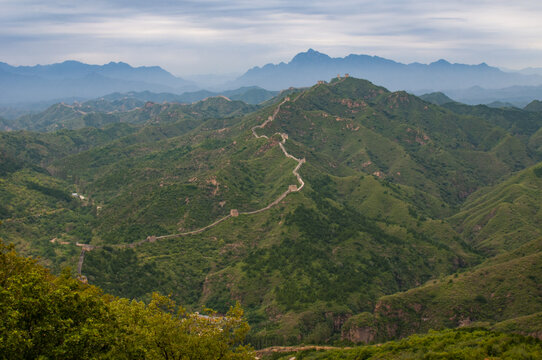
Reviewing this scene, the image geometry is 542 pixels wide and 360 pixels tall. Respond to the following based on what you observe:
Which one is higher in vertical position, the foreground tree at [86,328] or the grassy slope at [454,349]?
the foreground tree at [86,328]

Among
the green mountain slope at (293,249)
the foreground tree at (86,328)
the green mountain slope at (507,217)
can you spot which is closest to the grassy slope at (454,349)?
the foreground tree at (86,328)

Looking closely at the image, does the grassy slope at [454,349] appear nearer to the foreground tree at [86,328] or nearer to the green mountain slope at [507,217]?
the foreground tree at [86,328]

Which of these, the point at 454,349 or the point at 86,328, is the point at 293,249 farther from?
the point at 86,328

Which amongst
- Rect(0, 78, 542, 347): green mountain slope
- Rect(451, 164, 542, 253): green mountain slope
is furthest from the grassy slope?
Rect(451, 164, 542, 253): green mountain slope

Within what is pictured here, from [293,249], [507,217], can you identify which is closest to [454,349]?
[293,249]

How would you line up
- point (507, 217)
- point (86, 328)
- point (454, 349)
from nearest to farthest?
point (86, 328)
point (454, 349)
point (507, 217)

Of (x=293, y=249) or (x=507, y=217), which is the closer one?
(x=293, y=249)

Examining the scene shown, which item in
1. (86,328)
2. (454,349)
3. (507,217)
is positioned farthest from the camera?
(507,217)

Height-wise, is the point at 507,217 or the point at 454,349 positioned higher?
the point at 454,349

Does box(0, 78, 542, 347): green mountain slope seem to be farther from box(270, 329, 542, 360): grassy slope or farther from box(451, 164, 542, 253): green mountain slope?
box(270, 329, 542, 360): grassy slope

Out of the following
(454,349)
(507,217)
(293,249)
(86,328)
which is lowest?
(293,249)

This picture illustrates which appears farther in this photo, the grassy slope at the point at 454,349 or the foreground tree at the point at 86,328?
the grassy slope at the point at 454,349

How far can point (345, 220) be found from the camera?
12344 cm

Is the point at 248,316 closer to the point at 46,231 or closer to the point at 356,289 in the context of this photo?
the point at 356,289
